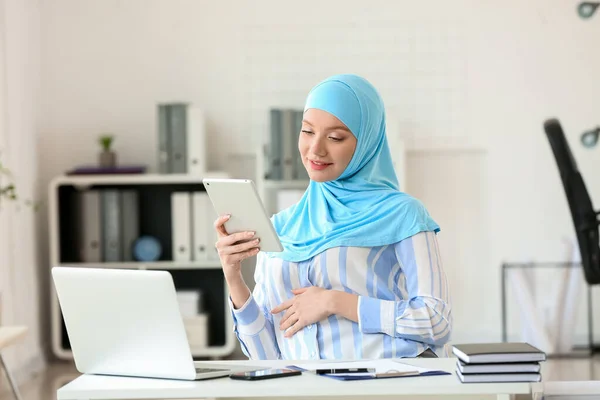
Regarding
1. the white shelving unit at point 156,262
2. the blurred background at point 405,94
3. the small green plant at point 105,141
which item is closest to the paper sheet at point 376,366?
the white shelving unit at point 156,262

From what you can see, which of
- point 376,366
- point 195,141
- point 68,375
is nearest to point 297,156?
point 195,141

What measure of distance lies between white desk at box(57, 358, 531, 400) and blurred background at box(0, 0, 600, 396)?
140 inches

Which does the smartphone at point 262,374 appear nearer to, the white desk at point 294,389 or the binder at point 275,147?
the white desk at point 294,389

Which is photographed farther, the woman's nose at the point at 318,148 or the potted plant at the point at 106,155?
the potted plant at the point at 106,155

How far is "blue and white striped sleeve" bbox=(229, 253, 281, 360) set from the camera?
6.77 ft

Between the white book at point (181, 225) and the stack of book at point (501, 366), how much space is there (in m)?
3.57

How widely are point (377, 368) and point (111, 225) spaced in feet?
11.8

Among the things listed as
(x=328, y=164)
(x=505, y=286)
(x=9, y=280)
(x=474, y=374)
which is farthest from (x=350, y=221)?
(x=505, y=286)

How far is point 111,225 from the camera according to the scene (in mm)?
5121

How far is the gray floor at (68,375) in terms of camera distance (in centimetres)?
432

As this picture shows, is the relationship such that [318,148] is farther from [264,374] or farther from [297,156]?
[297,156]

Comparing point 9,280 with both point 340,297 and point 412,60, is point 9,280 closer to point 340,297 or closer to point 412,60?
point 412,60

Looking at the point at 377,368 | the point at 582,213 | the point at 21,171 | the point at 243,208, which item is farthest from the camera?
the point at 21,171

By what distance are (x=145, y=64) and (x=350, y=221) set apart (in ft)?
11.5
